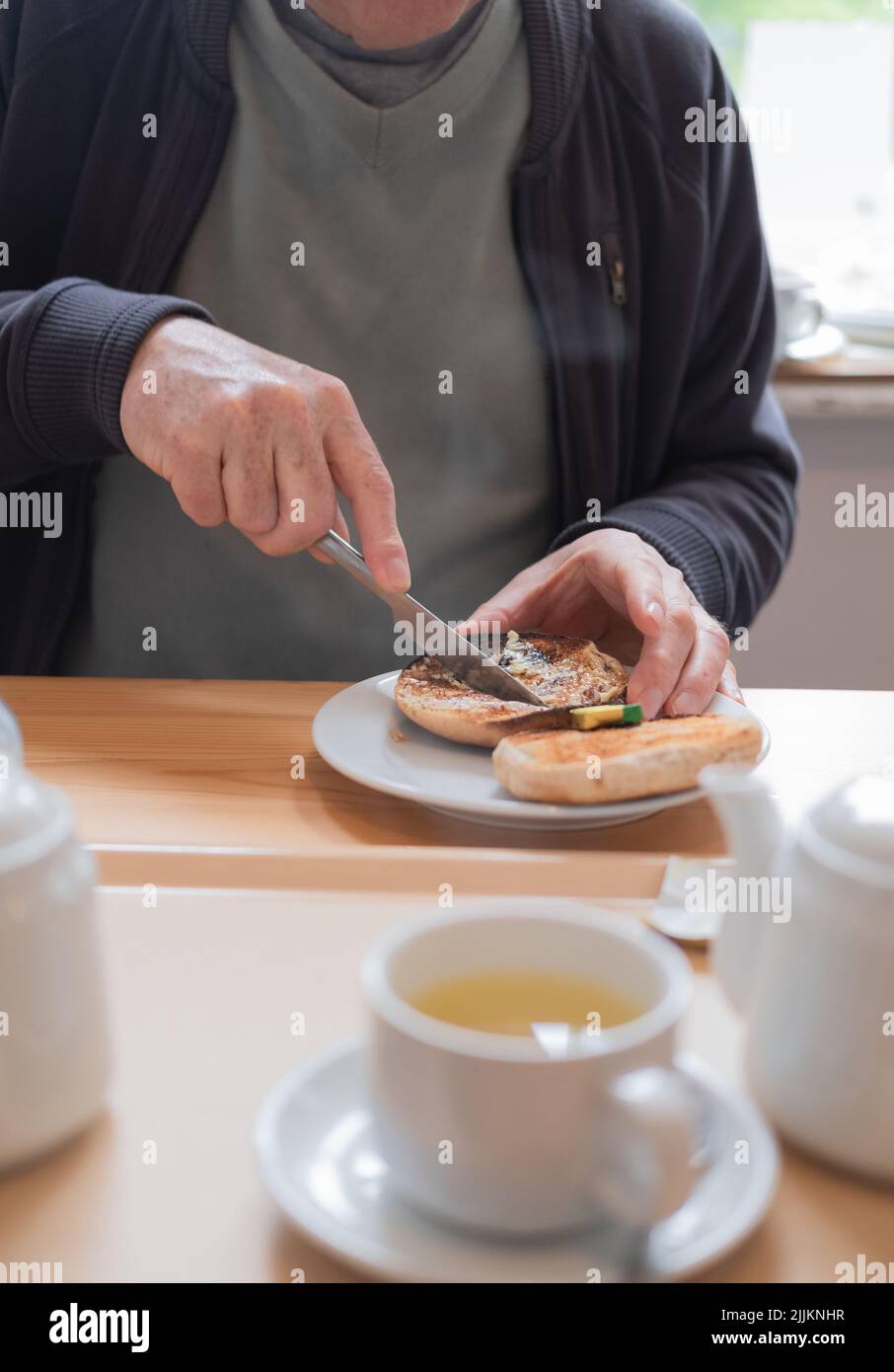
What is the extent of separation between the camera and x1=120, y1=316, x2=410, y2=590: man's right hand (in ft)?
2.86

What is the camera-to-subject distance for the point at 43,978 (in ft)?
1.47

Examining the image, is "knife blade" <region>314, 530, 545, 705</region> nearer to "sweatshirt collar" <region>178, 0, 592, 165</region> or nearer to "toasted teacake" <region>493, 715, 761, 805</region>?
"toasted teacake" <region>493, 715, 761, 805</region>

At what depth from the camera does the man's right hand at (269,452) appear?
0.87 m

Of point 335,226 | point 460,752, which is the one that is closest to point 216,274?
point 335,226

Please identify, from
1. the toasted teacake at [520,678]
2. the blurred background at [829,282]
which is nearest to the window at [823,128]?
the blurred background at [829,282]

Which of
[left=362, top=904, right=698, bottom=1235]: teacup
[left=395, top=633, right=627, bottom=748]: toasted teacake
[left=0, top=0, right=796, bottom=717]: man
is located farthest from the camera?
[left=0, top=0, right=796, bottom=717]: man

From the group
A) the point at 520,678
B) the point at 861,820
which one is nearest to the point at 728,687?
the point at 520,678

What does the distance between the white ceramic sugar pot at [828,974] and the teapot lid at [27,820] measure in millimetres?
250

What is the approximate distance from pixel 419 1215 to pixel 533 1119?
6cm

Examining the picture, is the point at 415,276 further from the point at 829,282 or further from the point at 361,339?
the point at 829,282

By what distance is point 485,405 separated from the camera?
132 cm

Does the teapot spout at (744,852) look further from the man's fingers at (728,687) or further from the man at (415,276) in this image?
the man at (415,276)

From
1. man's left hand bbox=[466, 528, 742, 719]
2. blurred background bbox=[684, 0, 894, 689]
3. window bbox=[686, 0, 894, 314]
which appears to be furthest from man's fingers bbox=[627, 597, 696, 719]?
window bbox=[686, 0, 894, 314]
